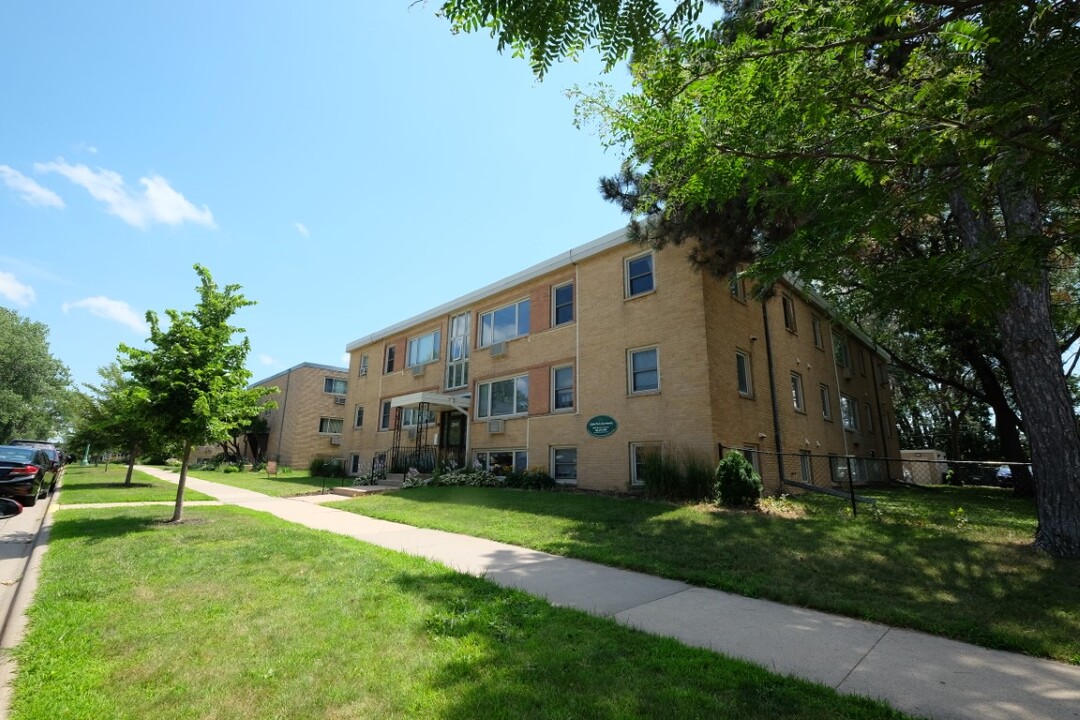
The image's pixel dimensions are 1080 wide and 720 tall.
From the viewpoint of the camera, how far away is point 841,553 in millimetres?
7188

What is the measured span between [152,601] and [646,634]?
4.76m

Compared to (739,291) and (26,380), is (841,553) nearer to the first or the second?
(739,291)

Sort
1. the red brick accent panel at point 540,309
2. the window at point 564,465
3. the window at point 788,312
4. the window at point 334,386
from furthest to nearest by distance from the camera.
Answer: the window at point 334,386 → the window at point 788,312 → the red brick accent panel at point 540,309 → the window at point 564,465

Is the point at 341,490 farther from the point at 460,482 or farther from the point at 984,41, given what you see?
the point at 984,41

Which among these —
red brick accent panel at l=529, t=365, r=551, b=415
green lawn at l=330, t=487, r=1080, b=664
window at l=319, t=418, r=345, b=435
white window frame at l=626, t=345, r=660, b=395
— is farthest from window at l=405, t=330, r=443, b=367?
window at l=319, t=418, r=345, b=435

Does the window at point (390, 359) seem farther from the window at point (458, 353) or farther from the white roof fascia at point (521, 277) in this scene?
the window at point (458, 353)

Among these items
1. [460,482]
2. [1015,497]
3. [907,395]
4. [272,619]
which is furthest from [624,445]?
[907,395]

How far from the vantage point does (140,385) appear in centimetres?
957

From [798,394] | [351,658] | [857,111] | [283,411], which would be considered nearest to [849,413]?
[798,394]

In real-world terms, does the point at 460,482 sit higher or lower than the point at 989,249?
lower

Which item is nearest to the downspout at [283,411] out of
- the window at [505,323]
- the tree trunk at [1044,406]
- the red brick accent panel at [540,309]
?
the window at [505,323]

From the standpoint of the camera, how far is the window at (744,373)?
580 inches

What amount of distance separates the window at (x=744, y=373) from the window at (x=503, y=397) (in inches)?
274

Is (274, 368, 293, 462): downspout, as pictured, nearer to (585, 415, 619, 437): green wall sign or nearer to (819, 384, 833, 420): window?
(585, 415, 619, 437): green wall sign
